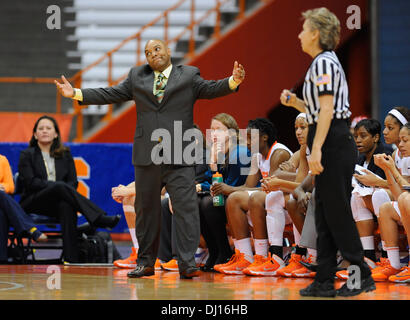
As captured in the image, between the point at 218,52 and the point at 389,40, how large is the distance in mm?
2974

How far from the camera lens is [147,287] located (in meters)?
5.05

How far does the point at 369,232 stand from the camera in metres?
5.63

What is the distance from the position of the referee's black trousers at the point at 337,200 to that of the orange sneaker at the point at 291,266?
53.5 inches

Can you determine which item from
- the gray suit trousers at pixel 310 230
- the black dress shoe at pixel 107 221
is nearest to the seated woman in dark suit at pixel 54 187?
the black dress shoe at pixel 107 221

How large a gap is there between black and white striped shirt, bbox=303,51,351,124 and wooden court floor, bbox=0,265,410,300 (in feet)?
3.87

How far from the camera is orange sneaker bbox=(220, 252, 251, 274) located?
6.21 m

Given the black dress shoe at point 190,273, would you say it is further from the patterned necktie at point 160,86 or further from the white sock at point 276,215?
the patterned necktie at point 160,86

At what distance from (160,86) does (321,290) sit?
226 centimetres

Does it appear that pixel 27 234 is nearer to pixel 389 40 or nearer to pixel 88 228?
pixel 88 228

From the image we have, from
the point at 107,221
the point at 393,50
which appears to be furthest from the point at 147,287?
the point at 393,50

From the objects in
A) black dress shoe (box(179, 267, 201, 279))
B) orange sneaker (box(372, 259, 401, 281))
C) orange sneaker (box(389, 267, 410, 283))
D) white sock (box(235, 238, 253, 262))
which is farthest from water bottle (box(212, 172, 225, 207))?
orange sneaker (box(389, 267, 410, 283))

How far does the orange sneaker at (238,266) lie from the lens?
20.4 feet
